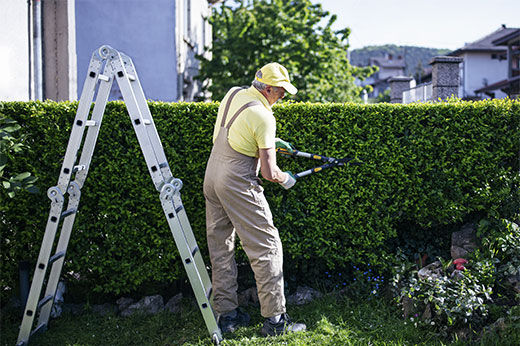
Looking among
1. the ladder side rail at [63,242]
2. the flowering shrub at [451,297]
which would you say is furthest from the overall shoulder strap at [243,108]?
the flowering shrub at [451,297]

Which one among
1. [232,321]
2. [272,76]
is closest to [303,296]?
[232,321]

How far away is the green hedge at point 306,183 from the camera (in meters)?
4.12

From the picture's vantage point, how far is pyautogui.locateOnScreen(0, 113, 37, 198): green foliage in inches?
144

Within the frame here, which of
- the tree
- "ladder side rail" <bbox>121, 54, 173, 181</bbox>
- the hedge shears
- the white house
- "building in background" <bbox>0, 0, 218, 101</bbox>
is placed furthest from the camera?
the white house

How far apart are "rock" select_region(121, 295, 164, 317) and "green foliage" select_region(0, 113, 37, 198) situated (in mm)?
1426

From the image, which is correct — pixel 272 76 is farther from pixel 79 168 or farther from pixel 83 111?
pixel 79 168

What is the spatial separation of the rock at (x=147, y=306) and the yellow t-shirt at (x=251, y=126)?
185 cm

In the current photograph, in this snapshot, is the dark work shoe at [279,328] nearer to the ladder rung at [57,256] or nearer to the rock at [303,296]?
the rock at [303,296]

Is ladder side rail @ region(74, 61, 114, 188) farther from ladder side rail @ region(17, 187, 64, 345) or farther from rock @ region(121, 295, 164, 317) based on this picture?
rock @ region(121, 295, 164, 317)

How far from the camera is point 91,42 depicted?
11094 mm

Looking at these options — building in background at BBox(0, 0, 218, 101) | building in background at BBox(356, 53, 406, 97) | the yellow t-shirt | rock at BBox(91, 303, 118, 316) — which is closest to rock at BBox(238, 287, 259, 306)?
rock at BBox(91, 303, 118, 316)

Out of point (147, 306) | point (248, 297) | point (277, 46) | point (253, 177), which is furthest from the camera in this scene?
point (277, 46)

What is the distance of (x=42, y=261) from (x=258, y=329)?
1.83 metres

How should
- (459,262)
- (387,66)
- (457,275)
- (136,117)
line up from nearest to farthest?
(136,117)
(457,275)
(459,262)
(387,66)
